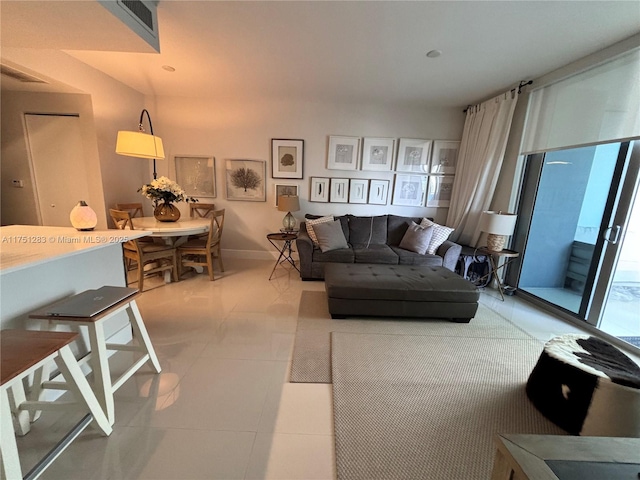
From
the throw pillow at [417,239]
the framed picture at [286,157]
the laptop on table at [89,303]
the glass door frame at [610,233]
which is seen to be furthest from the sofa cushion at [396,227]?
the laptop on table at [89,303]

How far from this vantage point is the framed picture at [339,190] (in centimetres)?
424

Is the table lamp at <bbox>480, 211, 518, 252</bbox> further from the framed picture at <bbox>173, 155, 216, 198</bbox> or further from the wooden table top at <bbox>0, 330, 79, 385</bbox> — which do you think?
the framed picture at <bbox>173, 155, 216, 198</bbox>

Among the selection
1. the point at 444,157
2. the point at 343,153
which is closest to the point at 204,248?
the point at 343,153

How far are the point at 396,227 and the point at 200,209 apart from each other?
3.32m

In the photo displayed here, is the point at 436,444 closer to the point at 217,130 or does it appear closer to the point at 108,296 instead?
the point at 108,296

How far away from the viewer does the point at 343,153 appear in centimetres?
415

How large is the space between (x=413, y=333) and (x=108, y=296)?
242cm

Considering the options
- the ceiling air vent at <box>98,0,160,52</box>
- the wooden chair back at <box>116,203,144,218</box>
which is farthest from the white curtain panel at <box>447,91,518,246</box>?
the wooden chair back at <box>116,203,144,218</box>

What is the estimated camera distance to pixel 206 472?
3.73 feet

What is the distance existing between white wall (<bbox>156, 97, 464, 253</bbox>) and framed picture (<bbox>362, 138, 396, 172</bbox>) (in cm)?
10

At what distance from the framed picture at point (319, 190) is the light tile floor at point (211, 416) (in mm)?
2368

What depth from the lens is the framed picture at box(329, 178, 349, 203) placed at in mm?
4238

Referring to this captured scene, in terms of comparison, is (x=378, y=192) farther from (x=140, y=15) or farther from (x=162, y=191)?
(x=140, y=15)

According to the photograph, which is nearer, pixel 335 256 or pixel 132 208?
pixel 335 256
